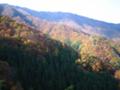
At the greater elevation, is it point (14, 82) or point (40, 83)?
point (14, 82)

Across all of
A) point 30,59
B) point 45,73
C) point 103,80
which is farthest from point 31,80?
point 103,80

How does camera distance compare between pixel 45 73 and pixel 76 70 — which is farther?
pixel 76 70

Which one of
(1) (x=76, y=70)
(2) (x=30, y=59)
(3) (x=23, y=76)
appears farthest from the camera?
(1) (x=76, y=70)

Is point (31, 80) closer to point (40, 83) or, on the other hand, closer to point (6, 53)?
point (40, 83)

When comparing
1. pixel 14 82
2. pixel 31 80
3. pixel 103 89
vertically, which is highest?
pixel 14 82

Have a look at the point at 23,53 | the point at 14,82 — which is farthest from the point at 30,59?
the point at 14,82

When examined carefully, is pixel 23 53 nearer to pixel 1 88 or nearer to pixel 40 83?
pixel 40 83

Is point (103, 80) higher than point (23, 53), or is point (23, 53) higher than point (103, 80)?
point (23, 53)

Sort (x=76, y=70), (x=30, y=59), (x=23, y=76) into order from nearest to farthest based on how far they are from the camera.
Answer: (x=23, y=76)
(x=30, y=59)
(x=76, y=70)

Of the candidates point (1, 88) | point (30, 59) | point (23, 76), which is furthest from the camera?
point (30, 59)
